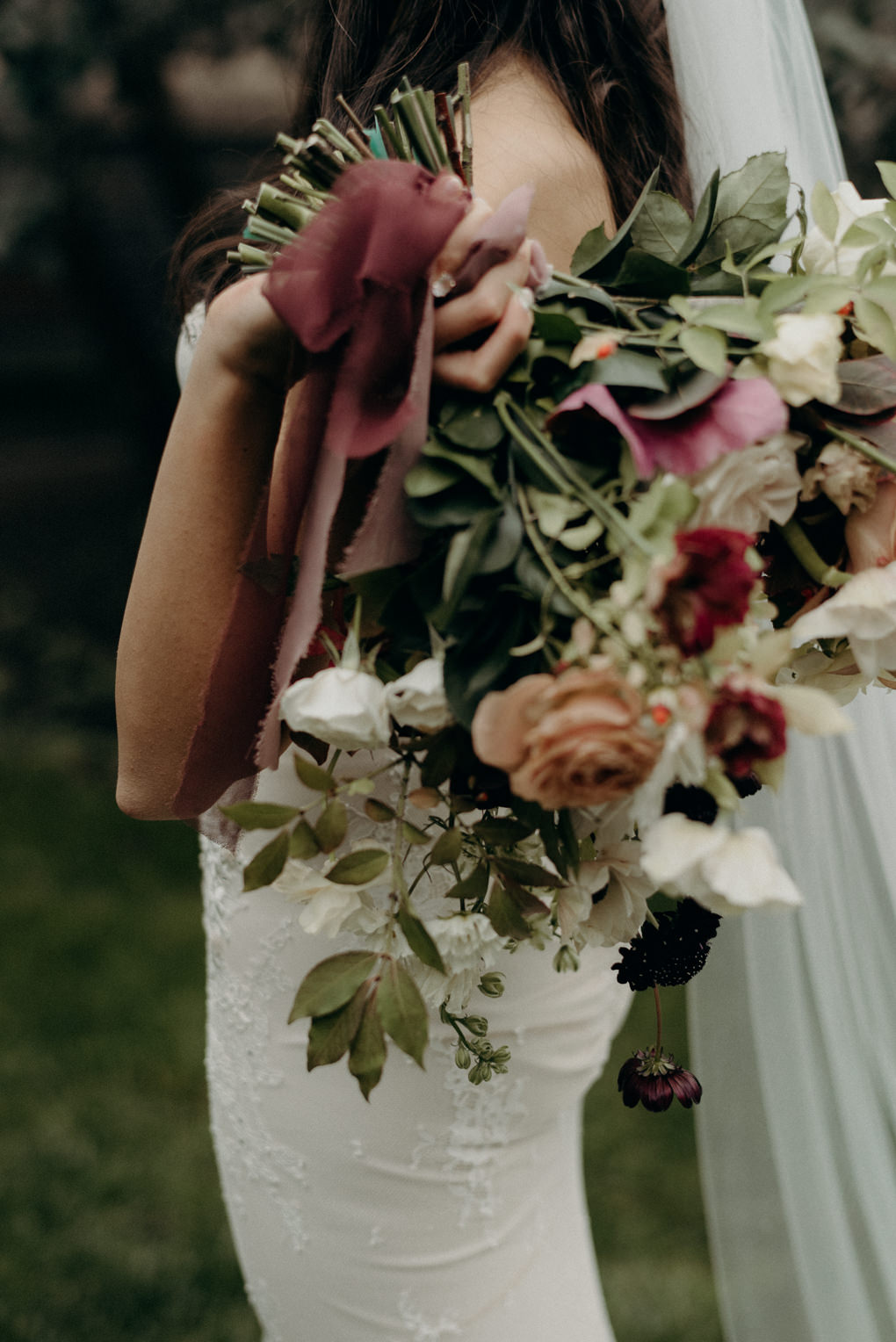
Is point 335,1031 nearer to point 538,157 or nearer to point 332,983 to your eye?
point 332,983

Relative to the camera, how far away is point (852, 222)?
850mm

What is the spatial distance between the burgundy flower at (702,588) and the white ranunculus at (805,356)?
0.53 ft

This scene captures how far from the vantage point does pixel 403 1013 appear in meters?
0.76

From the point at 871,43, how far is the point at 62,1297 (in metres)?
3.07

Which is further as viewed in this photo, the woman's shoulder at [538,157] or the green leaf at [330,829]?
the woman's shoulder at [538,157]

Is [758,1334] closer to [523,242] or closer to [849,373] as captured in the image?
[849,373]

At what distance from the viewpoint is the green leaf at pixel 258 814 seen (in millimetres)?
752

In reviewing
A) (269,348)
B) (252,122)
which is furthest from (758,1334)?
(252,122)

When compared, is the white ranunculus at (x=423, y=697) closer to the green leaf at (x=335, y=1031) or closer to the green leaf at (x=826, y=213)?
the green leaf at (x=335, y=1031)

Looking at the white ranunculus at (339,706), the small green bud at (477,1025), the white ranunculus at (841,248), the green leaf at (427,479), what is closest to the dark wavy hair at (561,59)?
the white ranunculus at (841,248)

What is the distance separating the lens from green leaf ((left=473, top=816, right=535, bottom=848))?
0.81m

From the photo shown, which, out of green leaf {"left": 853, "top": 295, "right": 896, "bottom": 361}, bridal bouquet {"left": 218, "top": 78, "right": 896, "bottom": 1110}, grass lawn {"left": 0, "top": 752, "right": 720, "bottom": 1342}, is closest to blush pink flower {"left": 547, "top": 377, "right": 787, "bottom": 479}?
bridal bouquet {"left": 218, "top": 78, "right": 896, "bottom": 1110}

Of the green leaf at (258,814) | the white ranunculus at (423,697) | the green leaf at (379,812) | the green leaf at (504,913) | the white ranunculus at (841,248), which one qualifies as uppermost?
the white ranunculus at (841,248)

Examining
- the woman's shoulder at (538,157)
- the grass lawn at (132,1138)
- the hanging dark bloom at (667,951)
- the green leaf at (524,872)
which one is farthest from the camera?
the grass lawn at (132,1138)
